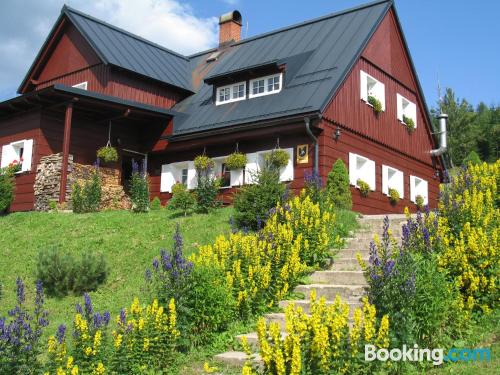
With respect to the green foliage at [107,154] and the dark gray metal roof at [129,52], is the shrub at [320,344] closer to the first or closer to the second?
the green foliage at [107,154]

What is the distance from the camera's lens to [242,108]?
1842 centimetres

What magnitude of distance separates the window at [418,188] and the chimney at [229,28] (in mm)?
9697

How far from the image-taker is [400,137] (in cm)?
2061

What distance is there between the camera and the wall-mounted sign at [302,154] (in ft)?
54.2

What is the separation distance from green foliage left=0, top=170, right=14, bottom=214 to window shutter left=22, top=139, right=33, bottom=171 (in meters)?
0.70

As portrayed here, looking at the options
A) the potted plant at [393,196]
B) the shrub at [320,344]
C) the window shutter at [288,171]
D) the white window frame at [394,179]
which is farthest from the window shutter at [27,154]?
the shrub at [320,344]

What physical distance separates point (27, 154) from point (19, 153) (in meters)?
1.35

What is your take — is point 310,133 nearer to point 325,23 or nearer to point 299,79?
point 299,79

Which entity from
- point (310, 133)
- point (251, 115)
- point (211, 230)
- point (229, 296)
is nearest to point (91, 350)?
point (229, 296)

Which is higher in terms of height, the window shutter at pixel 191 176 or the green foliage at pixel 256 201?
the window shutter at pixel 191 176

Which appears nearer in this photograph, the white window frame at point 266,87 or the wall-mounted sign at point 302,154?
the wall-mounted sign at point 302,154

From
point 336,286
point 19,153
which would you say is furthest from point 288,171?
point 19,153

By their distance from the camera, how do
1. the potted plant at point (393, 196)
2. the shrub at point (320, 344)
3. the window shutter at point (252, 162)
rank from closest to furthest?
the shrub at point (320, 344), the window shutter at point (252, 162), the potted plant at point (393, 196)

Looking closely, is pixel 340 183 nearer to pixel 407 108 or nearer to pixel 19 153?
pixel 407 108
